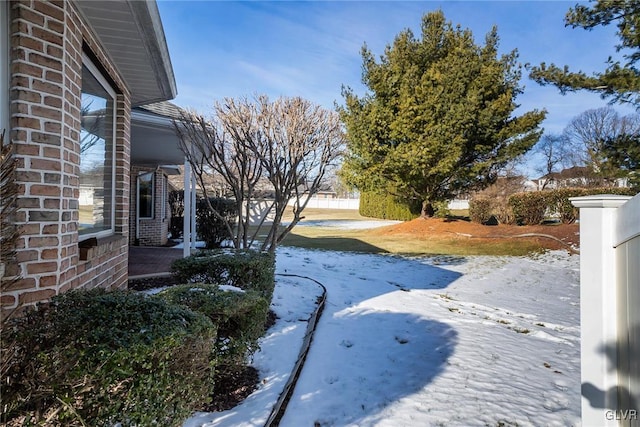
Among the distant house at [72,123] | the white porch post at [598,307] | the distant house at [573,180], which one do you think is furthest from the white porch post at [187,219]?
the distant house at [573,180]

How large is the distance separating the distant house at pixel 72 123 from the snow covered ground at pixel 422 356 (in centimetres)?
153

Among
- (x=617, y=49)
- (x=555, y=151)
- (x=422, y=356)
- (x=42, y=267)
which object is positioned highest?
(x=555, y=151)

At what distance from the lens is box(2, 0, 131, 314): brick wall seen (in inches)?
90.0

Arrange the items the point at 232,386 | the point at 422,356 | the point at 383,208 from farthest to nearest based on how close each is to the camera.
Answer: the point at 383,208
the point at 422,356
the point at 232,386

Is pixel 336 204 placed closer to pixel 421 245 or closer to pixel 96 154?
pixel 421 245

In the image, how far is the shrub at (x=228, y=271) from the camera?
4203mm

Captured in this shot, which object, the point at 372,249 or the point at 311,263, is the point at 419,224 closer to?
the point at 372,249

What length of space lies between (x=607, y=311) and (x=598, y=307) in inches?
1.5

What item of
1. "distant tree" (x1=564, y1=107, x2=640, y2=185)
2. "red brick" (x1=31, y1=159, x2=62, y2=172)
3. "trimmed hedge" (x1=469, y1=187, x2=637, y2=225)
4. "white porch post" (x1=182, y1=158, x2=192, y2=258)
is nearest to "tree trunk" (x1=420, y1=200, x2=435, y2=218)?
"trimmed hedge" (x1=469, y1=187, x2=637, y2=225)

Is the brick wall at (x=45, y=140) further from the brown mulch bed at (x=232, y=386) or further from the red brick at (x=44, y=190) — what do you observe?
the brown mulch bed at (x=232, y=386)

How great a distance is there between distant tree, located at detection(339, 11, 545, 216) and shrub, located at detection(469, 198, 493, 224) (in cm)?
78

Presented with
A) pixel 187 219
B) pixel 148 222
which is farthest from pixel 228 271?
pixel 148 222

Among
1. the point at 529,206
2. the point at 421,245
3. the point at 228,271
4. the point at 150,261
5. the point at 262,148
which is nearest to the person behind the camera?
the point at 228,271

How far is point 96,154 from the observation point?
398 cm
